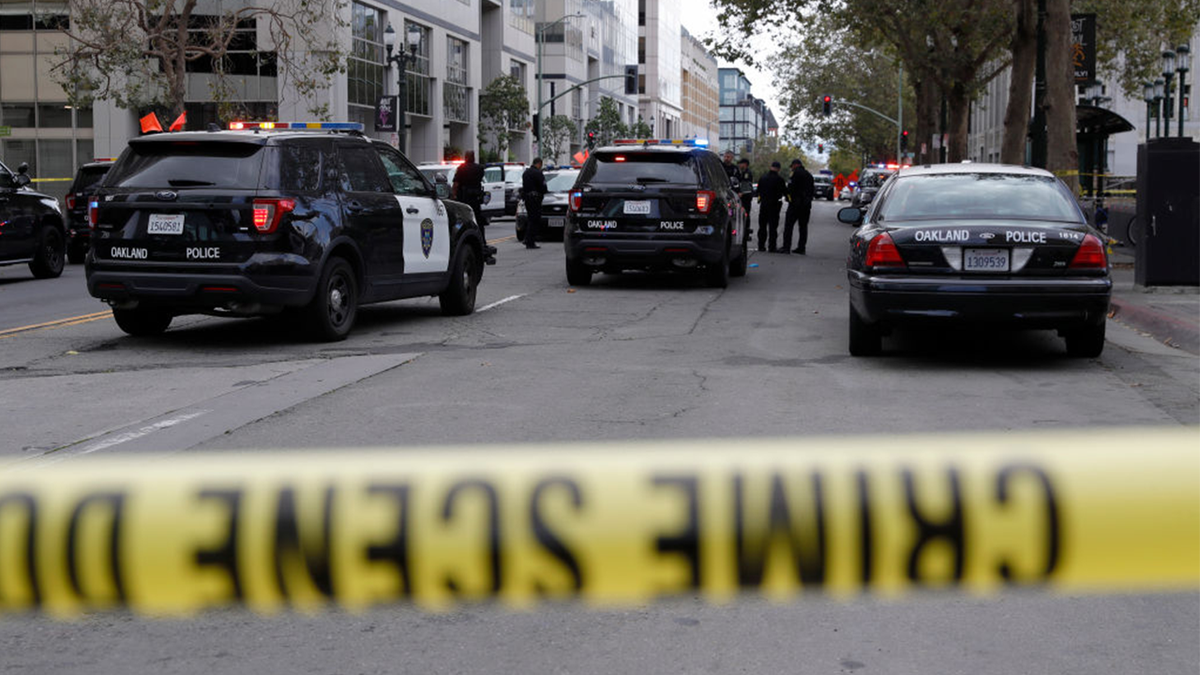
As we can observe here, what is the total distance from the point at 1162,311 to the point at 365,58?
4424cm

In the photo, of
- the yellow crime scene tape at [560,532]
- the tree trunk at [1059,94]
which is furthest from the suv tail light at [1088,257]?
the tree trunk at [1059,94]

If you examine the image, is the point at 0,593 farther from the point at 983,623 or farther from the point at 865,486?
the point at 983,623

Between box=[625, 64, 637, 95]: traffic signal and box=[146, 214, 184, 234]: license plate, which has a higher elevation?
box=[625, 64, 637, 95]: traffic signal

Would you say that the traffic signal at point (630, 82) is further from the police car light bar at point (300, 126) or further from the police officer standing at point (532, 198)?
the police car light bar at point (300, 126)

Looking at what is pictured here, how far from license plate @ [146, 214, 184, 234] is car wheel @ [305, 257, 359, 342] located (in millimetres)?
1155

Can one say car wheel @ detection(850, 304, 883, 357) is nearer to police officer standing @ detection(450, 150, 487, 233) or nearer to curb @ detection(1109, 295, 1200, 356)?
curb @ detection(1109, 295, 1200, 356)

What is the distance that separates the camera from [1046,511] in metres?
1.29

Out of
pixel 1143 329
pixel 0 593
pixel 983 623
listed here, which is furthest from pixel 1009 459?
pixel 1143 329

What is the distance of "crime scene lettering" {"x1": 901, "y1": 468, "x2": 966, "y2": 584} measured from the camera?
129 centimetres

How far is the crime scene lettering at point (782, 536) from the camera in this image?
1286 millimetres

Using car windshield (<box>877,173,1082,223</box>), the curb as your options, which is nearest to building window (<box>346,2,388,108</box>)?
the curb

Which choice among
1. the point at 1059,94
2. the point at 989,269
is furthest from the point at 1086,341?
the point at 1059,94

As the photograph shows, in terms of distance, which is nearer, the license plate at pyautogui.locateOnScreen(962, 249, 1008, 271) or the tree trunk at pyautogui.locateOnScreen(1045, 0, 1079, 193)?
the license plate at pyautogui.locateOnScreen(962, 249, 1008, 271)

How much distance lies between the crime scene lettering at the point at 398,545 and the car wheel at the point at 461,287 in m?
12.4
